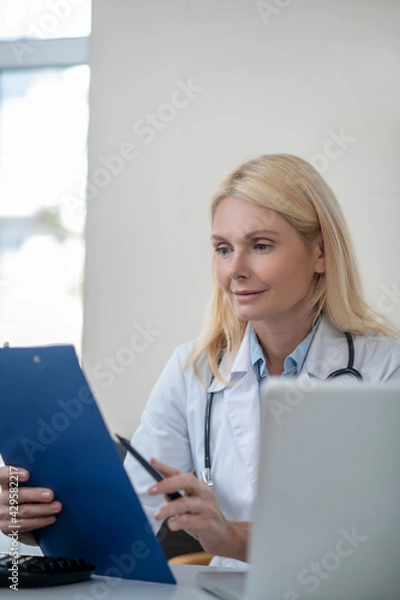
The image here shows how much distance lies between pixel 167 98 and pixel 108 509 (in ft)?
8.79

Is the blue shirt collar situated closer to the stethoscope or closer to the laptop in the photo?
the stethoscope

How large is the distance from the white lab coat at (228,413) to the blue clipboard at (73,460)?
518 millimetres

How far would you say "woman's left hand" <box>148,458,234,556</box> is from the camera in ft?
3.79

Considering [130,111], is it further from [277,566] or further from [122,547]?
[277,566]

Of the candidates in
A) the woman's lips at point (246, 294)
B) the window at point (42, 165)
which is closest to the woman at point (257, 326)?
the woman's lips at point (246, 294)

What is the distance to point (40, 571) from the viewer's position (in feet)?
3.74

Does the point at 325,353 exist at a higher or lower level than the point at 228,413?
higher

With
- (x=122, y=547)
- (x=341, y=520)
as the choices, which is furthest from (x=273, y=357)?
(x=341, y=520)

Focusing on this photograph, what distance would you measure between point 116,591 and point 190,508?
154 millimetres

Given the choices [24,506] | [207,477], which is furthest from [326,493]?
[207,477]

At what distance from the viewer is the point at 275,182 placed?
6.37 feet

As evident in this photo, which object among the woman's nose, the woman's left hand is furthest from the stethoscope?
the woman's left hand

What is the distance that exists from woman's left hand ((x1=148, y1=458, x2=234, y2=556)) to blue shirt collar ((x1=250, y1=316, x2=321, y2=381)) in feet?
2.42

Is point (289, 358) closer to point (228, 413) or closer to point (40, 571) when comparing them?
point (228, 413)
